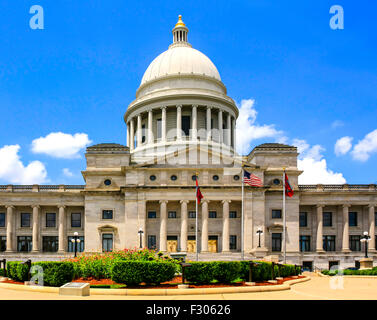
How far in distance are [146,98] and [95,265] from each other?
52680mm

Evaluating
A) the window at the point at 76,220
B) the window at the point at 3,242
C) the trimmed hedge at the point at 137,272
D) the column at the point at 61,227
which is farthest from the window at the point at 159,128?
the trimmed hedge at the point at 137,272

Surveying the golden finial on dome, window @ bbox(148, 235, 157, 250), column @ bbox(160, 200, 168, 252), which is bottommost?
window @ bbox(148, 235, 157, 250)

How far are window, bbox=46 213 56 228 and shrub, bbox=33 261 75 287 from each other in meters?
43.0

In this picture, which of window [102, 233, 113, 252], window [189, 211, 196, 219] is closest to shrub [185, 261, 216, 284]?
window [189, 211, 196, 219]

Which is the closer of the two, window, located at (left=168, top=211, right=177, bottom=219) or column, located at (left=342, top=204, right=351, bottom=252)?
window, located at (left=168, top=211, right=177, bottom=219)

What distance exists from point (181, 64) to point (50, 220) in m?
35.3

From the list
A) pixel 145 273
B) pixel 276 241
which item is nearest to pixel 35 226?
pixel 276 241

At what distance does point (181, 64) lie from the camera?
80.6m

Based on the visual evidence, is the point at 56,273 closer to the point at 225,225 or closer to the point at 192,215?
the point at 225,225

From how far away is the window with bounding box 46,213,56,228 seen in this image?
216ft

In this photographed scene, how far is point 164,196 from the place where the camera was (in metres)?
60.2

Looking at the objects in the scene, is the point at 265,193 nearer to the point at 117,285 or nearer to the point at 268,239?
the point at 268,239

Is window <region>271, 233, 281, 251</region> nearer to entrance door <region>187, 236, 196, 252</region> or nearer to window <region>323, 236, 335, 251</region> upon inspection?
window <region>323, 236, 335, 251</region>
